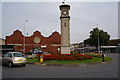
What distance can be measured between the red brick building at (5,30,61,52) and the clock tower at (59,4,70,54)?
91.6 feet

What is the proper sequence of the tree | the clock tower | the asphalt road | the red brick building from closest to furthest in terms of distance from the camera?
the asphalt road, the clock tower, the red brick building, the tree

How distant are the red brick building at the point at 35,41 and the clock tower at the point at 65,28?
27921 mm

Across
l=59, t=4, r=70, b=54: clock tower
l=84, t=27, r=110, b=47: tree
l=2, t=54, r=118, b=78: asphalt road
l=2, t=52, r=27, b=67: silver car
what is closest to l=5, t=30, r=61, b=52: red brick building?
l=84, t=27, r=110, b=47: tree

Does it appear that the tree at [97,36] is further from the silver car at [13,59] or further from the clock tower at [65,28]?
the silver car at [13,59]

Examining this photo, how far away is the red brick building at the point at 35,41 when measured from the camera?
48.8 m

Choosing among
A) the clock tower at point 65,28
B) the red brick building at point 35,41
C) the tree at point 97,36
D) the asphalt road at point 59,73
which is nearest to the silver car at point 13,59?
the asphalt road at point 59,73

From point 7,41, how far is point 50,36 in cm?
1610

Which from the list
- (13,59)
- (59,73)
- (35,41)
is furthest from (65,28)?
(35,41)

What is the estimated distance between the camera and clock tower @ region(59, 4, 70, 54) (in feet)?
73.6

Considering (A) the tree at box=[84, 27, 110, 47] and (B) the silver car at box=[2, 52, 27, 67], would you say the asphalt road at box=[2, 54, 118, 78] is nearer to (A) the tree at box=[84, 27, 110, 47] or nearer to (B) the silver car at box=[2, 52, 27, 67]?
(B) the silver car at box=[2, 52, 27, 67]

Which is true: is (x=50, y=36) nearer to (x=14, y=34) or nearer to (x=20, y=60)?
(x=14, y=34)

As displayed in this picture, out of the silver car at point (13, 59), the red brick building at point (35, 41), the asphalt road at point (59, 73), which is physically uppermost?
the red brick building at point (35, 41)

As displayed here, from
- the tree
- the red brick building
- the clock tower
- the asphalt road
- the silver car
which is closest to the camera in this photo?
the asphalt road

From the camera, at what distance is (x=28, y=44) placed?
49.3m
